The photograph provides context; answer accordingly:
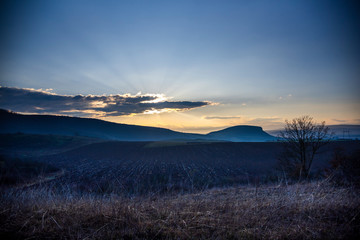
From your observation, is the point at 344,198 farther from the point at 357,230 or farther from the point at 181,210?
the point at 181,210

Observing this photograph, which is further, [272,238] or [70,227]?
[70,227]

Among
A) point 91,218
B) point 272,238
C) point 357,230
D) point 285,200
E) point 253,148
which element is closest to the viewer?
point 272,238

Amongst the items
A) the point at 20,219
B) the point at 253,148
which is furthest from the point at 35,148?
the point at 20,219

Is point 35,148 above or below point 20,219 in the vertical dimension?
below

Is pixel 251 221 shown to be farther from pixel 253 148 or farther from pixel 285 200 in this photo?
pixel 253 148

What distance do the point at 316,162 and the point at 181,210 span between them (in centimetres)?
5873

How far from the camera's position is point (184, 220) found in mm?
3904

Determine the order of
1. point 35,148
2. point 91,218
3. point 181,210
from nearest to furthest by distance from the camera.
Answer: point 91,218 < point 181,210 < point 35,148

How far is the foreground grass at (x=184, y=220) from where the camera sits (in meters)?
3.37

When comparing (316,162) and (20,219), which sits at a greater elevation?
(20,219)

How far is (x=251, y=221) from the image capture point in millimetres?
3818

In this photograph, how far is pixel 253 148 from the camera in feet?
266

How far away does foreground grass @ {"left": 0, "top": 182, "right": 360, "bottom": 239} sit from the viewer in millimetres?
3367

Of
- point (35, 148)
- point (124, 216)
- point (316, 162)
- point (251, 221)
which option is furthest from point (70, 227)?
point (35, 148)
